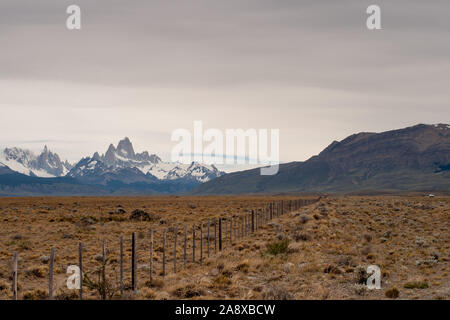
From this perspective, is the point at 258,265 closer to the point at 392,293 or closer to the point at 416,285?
the point at 416,285

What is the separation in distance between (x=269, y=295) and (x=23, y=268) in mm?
12409

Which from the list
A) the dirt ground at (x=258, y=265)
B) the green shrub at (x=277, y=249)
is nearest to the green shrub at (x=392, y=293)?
the dirt ground at (x=258, y=265)

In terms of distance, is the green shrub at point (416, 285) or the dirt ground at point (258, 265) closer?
the dirt ground at point (258, 265)

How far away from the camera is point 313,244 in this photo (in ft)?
91.9

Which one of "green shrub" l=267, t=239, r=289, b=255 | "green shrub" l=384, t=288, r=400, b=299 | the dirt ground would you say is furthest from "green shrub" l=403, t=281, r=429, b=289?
"green shrub" l=267, t=239, r=289, b=255

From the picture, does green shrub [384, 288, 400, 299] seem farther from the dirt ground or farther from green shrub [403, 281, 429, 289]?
green shrub [403, 281, 429, 289]

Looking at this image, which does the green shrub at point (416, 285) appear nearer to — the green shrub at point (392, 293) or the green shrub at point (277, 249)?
the green shrub at point (392, 293)

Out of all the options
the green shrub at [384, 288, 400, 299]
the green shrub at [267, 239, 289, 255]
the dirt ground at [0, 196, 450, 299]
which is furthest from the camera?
the green shrub at [267, 239, 289, 255]

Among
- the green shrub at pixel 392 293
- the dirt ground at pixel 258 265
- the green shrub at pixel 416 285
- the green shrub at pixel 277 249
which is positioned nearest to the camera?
the green shrub at pixel 392 293

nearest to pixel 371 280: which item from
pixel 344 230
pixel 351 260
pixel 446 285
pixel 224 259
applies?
pixel 446 285

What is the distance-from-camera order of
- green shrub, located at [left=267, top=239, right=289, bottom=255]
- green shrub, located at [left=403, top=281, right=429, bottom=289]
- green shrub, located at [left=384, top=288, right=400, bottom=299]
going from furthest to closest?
green shrub, located at [left=267, top=239, right=289, bottom=255] < green shrub, located at [left=403, top=281, right=429, bottom=289] < green shrub, located at [left=384, top=288, right=400, bottom=299]

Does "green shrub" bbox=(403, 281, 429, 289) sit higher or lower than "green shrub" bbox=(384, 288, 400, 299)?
lower

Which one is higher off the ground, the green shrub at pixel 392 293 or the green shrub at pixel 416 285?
the green shrub at pixel 392 293

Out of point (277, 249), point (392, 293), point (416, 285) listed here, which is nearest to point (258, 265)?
point (277, 249)
